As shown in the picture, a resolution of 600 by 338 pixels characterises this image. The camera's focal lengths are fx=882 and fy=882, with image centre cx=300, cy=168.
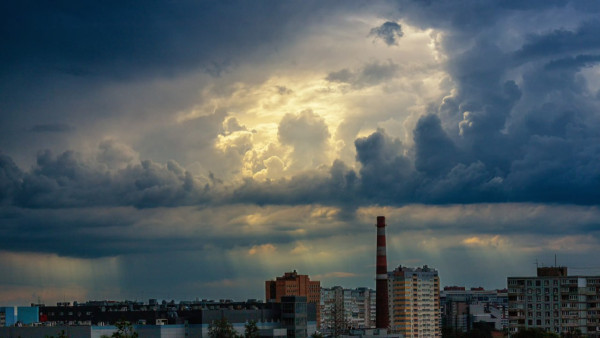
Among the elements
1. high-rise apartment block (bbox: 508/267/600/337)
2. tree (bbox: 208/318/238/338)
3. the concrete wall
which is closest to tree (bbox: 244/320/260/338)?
tree (bbox: 208/318/238/338)

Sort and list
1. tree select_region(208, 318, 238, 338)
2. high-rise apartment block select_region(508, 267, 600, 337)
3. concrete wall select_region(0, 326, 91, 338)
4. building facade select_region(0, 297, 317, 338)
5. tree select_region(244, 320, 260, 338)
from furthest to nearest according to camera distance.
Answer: high-rise apartment block select_region(508, 267, 600, 337) → tree select_region(244, 320, 260, 338) → tree select_region(208, 318, 238, 338) → building facade select_region(0, 297, 317, 338) → concrete wall select_region(0, 326, 91, 338)

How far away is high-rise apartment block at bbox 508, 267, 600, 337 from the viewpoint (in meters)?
171

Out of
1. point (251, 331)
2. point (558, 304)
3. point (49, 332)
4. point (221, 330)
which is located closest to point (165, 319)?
point (221, 330)

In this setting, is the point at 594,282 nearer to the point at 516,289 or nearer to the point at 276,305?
the point at 516,289

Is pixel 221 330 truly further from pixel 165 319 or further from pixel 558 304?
pixel 558 304

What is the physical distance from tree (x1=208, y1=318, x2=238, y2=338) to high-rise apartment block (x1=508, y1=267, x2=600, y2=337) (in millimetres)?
58247

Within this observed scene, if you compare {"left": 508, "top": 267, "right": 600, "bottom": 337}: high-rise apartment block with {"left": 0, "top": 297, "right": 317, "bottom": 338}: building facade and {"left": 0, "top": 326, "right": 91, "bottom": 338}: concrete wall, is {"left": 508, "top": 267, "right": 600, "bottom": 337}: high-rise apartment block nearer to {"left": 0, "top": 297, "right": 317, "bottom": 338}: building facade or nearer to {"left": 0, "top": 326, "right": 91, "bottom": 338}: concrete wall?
{"left": 0, "top": 297, "right": 317, "bottom": 338}: building facade

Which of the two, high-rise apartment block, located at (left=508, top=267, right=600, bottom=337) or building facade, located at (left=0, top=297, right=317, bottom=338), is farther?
high-rise apartment block, located at (left=508, top=267, right=600, bottom=337)

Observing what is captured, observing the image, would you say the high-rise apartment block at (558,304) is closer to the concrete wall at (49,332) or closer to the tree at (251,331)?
the tree at (251,331)

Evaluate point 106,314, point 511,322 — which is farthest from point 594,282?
point 106,314

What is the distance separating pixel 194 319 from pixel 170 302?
1593 inches

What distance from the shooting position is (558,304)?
17112cm

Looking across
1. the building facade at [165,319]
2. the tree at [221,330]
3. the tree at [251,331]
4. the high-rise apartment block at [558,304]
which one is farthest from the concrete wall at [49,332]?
the high-rise apartment block at [558,304]

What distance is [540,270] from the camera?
186 meters
